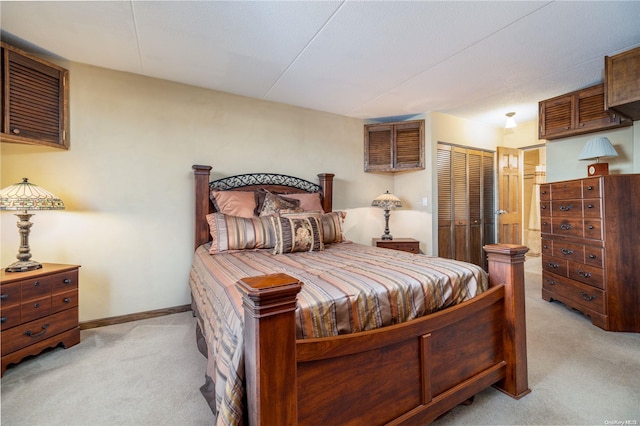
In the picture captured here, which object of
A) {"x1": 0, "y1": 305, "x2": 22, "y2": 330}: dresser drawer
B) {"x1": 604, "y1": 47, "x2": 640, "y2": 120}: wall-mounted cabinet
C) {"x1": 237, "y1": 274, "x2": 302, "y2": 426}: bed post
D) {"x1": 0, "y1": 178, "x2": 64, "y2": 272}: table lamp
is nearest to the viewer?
{"x1": 237, "y1": 274, "x2": 302, "y2": 426}: bed post

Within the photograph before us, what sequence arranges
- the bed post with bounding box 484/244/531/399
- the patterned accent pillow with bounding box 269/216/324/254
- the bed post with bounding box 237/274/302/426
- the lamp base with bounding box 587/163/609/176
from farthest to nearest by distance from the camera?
the lamp base with bounding box 587/163/609/176
the patterned accent pillow with bounding box 269/216/324/254
the bed post with bounding box 484/244/531/399
the bed post with bounding box 237/274/302/426

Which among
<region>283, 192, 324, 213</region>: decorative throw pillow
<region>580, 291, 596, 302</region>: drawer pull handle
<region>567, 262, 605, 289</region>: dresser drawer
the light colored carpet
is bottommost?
the light colored carpet

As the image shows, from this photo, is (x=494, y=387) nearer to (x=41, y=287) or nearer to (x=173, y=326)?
(x=173, y=326)

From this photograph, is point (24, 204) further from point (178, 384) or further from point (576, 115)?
point (576, 115)

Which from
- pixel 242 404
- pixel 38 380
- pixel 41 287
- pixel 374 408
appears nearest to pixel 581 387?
pixel 374 408

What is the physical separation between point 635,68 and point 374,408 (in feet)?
10.8

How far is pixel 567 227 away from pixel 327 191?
2.59m

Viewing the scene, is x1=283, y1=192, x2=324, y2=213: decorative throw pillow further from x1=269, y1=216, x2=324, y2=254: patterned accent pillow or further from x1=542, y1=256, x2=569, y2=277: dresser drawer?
x1=542, y1=256, x2=569, y2=277: dresser drawer

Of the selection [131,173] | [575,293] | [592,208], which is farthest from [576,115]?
[131,173]

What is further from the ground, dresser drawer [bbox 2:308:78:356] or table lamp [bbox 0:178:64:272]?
table lamp [bbox 0:178:64:272]

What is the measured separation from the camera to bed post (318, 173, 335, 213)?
3707mm

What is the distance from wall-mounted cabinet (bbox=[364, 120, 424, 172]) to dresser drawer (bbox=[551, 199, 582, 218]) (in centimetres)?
155

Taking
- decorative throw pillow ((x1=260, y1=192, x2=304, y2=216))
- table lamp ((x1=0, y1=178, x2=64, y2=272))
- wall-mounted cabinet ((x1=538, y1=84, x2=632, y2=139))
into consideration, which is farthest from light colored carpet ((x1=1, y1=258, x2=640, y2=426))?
wall-mounted cabinet ((x1=538, y1=84, x2=632, y2=139))

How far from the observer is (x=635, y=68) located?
2328 millimetres
